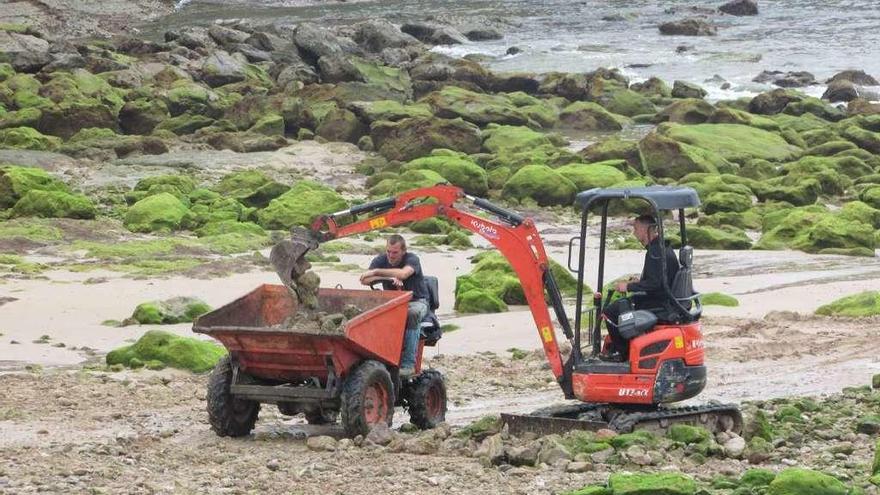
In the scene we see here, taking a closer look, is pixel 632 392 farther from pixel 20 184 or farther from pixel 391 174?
pixel 391 174

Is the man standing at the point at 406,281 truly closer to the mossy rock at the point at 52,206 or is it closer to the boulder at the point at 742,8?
the mossy rock at the point at 52,206

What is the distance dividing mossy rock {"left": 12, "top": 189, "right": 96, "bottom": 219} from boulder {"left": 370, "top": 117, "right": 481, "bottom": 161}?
10225 mm

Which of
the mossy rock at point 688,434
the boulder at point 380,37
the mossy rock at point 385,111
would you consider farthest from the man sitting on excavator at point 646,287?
the boulder at point 380,37

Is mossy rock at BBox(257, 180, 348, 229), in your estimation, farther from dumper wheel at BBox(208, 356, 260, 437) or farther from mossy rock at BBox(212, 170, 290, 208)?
dumper wheel at BBox(208, 356, 260, 437)

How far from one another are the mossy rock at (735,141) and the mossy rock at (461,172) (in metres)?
7.12

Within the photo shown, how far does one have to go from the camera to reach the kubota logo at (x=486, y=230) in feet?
42.1

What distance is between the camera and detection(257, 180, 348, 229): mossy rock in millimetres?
27266

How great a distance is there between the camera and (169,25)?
228ft

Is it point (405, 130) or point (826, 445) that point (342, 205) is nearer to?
point (405, 130)

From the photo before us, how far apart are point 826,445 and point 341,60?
4160 cm

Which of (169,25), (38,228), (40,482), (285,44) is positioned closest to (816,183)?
(38,228)

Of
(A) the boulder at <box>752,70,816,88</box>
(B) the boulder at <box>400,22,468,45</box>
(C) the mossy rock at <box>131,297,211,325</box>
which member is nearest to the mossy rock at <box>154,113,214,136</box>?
(C) the mossy rock at <box>131,297,211,325</box>

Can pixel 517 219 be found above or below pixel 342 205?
above

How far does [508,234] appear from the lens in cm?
1280
